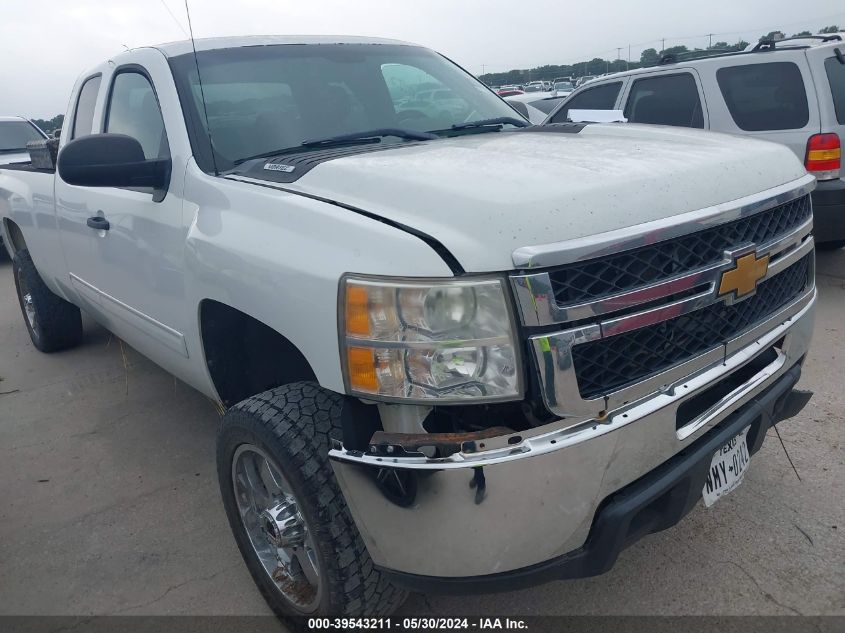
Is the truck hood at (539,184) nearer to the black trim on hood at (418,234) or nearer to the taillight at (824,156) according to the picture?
the black trim on hood at (418,234)

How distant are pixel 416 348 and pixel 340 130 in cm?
146

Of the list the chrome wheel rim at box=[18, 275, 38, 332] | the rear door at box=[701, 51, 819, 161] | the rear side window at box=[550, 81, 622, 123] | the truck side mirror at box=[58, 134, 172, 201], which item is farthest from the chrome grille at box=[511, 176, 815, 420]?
the rear side window at box=[550, 81, 622, 123]

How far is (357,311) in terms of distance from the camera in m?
1.68

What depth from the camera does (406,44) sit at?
3.57m

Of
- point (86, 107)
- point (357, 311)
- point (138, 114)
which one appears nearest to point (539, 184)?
point (357, 311)

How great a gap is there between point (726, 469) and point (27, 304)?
16.6 ft

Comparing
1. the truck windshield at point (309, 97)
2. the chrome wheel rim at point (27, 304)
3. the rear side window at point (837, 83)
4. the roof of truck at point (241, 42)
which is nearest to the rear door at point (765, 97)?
the rear side window at point (837, 83)

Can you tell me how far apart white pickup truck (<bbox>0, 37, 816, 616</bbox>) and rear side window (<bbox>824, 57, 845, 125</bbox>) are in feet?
11.0

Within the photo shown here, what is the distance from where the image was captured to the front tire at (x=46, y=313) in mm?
4891

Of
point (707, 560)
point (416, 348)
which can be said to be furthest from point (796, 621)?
point (416, 348)

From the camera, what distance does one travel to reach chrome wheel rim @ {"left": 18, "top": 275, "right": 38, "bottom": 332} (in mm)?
5066

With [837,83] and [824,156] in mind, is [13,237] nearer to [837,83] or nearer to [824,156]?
[824,156]

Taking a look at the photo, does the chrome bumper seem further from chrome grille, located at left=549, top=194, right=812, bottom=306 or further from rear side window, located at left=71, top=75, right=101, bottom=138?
rear side window, located at left=71, top=75, right=101, bottom=138

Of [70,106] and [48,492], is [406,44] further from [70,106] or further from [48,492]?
[48,492]
